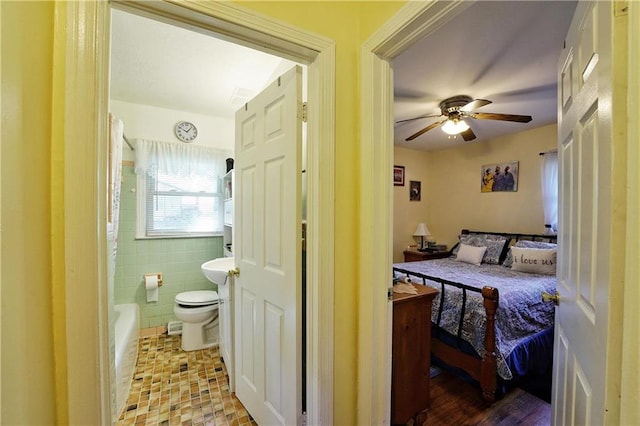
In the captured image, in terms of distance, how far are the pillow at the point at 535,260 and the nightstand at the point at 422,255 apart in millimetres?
1217

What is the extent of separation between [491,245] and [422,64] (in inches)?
104

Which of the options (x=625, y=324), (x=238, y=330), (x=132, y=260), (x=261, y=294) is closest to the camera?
(x=625, y=324)

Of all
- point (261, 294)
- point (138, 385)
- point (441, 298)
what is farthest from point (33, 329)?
point (441, 298)

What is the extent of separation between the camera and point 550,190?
3309 millimetres

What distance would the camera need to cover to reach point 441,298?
7.25 ft

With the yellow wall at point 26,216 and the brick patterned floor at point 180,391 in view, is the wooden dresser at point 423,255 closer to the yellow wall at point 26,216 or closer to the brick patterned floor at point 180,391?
the brick patterned floor at point 180,391

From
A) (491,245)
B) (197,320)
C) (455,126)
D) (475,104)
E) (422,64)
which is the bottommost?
(197,320)

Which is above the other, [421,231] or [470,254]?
[421,231]

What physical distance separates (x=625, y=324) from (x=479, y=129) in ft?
12.4

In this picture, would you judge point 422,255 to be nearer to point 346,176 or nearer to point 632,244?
point 346,176

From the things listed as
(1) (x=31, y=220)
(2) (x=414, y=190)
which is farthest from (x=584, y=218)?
(2) (x=414, y=190)

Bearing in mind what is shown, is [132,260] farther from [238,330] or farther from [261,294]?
[261,294]

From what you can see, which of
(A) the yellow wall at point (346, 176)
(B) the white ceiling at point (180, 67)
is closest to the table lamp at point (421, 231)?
(B) the white ceiling at point (180, 67)

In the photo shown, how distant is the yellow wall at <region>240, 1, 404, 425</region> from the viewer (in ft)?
3.84
